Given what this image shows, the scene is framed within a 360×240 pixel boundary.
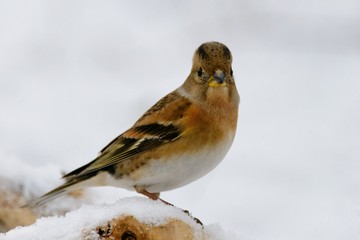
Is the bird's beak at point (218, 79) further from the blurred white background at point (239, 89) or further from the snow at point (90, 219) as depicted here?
the snow at point (90, 219)

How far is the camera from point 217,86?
3580 millimetres

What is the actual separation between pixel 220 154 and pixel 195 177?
0.16 meters

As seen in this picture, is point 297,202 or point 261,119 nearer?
point 297,202

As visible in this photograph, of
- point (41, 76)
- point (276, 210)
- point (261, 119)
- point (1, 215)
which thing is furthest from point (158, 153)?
point (41, 76)

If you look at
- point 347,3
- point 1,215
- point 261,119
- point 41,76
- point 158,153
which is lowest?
point 1,215

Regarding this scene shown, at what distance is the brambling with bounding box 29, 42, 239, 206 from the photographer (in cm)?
347

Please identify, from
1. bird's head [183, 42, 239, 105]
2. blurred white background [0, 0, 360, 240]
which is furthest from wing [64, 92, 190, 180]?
blurred white background [0, 0, 360, 240]

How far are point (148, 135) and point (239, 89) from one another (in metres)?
3.22

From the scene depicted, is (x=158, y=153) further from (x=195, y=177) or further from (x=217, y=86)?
(x=217, y=86)

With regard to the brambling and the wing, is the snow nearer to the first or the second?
the brambling

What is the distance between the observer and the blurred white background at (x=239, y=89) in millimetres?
4695

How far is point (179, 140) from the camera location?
3500 millimetres

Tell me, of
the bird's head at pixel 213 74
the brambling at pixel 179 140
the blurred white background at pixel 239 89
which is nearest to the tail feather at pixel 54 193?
the brambling at pixel 179 140

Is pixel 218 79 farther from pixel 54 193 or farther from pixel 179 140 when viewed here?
pixel 54 193
